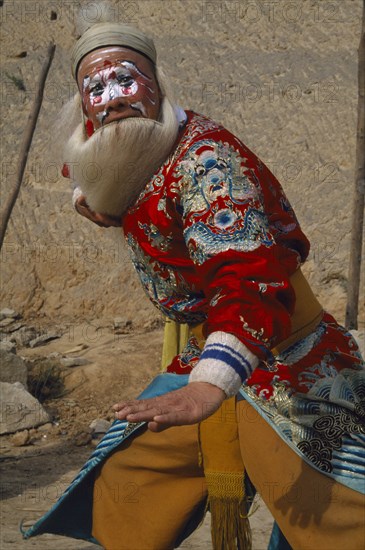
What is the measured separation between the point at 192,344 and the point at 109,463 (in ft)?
1.42

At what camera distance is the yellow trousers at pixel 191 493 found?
213 centimetres

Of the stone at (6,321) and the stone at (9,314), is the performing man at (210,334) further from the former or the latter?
the stone at (9,314)

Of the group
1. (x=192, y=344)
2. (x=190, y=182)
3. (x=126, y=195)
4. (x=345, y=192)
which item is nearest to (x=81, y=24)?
(x=126, y=195)

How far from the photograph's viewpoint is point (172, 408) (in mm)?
1668

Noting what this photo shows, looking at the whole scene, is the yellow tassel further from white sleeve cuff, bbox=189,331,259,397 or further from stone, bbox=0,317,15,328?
stone, bbox=0,317,15,328

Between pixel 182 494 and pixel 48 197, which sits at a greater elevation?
pixel 182 494

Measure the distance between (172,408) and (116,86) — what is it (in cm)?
106

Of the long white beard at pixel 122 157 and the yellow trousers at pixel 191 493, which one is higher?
the long white beard at pixel 122 157

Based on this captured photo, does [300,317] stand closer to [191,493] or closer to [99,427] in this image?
[191,493]

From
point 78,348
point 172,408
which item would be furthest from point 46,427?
point 172,408

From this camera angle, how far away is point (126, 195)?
2354 millimetres

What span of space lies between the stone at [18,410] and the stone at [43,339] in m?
2.40

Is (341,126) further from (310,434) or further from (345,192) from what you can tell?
(310,434)

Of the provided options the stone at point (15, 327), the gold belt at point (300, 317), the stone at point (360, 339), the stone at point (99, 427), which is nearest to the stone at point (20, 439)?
the stone at point (99, 427)
